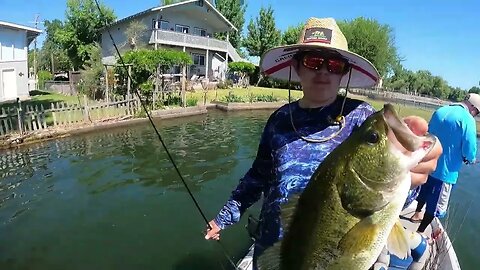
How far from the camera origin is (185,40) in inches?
1319

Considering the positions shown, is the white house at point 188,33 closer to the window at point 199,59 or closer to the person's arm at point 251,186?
the window at point 199,59

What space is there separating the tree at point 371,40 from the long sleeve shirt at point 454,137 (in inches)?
1947

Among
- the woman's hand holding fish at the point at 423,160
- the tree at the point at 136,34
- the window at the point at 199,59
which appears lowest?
the woman's hand holding fish at the point at 423,160

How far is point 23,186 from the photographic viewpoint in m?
10.3

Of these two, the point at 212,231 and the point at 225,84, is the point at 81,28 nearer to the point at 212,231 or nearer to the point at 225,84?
the point at 225,84

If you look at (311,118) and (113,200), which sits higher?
(311,118)

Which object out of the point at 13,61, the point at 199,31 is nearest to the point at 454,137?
the point at 13,61

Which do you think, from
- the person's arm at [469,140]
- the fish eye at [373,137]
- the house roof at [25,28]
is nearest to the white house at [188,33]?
the house roof at [25,28]

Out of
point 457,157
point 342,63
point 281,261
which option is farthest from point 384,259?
point 457,157

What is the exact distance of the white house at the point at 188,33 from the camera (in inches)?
1272

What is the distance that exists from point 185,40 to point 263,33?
52.1ft

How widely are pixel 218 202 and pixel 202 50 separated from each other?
1165 inches

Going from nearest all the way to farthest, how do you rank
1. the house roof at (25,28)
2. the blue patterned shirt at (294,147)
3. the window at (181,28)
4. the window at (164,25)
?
the blue patterned shirt at (294,147) → the house roof at (25,28) → the window at (164,25) → the window at (181,28)

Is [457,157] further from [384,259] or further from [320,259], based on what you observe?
[320,259]
